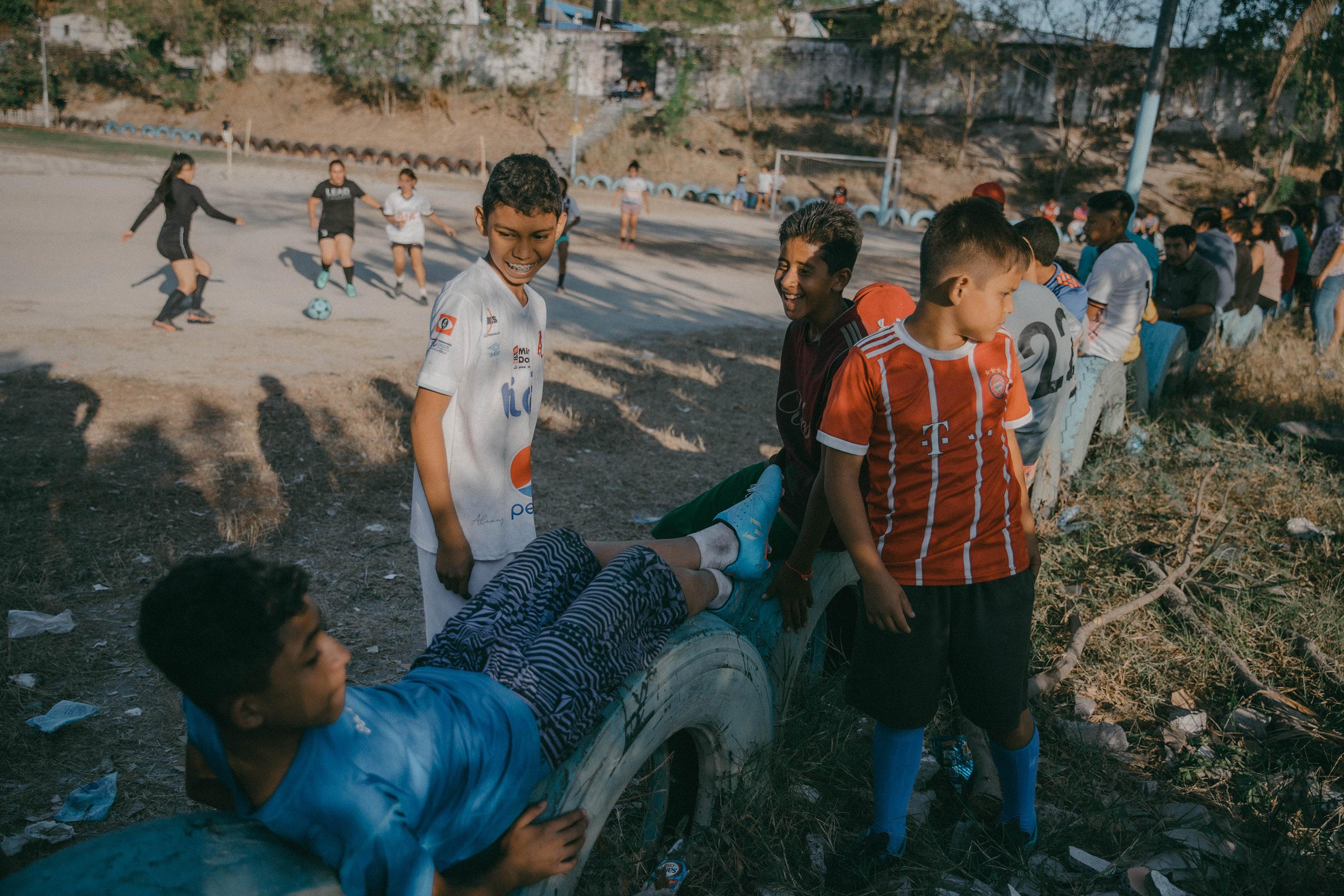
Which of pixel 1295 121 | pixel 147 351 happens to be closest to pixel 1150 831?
Result: pixel 147 351

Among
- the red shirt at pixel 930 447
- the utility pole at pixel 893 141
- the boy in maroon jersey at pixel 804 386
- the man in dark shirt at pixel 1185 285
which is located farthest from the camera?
the utility pole at pixel 893 141

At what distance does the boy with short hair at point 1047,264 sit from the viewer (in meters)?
4.50

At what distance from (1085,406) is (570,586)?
4.40 meters

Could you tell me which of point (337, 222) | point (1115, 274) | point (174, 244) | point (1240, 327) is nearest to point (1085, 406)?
point (1115, 274)

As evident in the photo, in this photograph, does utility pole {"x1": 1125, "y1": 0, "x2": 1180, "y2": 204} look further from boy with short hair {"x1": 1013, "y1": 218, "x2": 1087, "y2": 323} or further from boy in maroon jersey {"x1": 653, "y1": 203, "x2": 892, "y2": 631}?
boy in maroon jersey {"x1": 653, "y1": 203, "x2": 892, "y2": 631}

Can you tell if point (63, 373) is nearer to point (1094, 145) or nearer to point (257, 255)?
point (257, 255)

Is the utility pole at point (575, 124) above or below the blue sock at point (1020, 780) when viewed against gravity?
above

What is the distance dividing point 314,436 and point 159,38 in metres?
55.3

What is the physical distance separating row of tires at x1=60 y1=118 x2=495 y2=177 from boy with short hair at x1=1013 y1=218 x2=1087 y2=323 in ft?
100

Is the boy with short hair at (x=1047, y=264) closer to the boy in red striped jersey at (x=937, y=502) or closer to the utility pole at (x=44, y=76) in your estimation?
the boy in red striped jersey at (x=937, y=502)

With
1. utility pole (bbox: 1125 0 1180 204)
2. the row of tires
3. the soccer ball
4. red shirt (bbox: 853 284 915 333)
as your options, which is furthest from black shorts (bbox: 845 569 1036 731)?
the row of tires

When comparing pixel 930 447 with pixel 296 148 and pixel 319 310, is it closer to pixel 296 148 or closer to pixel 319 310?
pixel 319 310

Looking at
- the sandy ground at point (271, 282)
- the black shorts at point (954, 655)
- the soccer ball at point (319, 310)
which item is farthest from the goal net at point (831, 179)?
the black shorts at point (954, 655)

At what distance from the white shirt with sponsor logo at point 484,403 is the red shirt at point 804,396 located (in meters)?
0.86
